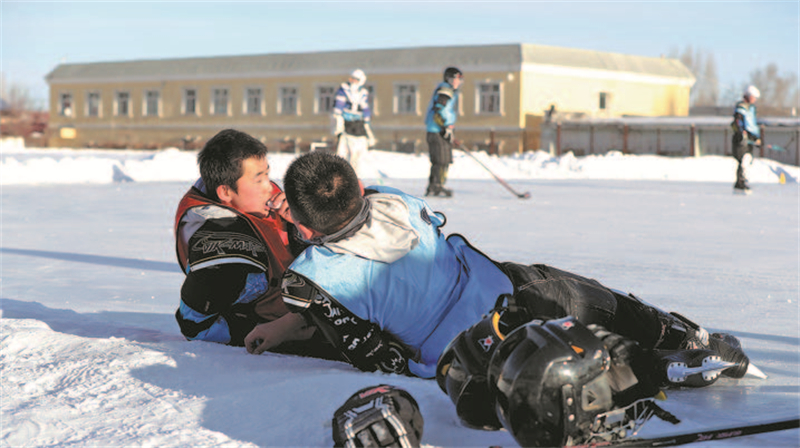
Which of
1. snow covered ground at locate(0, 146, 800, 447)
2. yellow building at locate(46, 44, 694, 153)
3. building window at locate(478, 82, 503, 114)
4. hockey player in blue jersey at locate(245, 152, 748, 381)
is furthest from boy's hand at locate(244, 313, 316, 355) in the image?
building window at locate(478, 82, 503, 114)

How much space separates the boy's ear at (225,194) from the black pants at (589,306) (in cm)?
104

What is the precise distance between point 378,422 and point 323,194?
0.67 m

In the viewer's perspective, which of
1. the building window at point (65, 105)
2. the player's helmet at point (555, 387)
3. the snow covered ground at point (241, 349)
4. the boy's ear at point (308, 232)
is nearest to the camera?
the player's helmet at point (555, 387)

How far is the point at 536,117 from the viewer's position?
1388 inches

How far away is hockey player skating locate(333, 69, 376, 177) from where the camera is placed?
13855 mm

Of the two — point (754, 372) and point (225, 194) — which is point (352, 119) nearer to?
point (225, 194)

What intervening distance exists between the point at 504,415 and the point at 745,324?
221 centimetres

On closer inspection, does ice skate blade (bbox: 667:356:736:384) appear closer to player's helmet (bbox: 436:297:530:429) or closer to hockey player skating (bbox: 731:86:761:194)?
player's helmet (bbox: 436:297:530:429)

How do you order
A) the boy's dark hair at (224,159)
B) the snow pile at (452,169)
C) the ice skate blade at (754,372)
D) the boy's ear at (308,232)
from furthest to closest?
the snow pile at (452,169) < the boy's dark hair at (224,159) < the ice skate blade at (754,372) < the boy's ear at (308,232)

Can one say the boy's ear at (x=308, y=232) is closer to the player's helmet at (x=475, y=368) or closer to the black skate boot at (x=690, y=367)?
the player's helmet at (x=475, y=368)

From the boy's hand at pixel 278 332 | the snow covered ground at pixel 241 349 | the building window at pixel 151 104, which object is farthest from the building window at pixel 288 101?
the boy's hand at pixel 278 332

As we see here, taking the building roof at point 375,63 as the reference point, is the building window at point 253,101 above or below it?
below

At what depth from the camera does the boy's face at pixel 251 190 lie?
3232mm

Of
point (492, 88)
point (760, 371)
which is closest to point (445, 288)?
point (760, 371)
